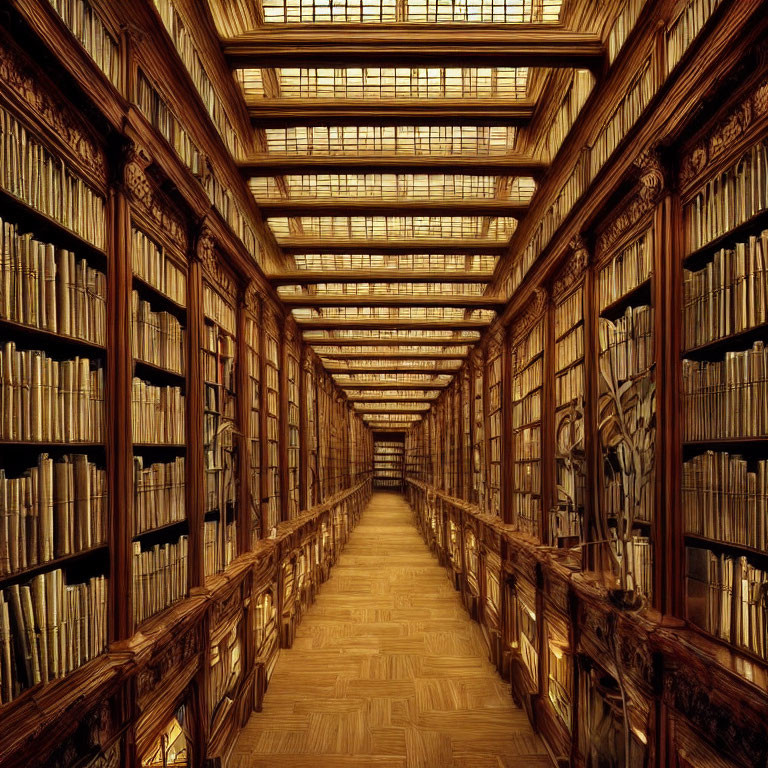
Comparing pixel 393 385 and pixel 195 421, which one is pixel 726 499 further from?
pixel 393 385

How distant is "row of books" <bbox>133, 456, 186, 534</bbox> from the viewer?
2816mm

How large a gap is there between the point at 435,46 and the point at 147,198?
65.7 inches

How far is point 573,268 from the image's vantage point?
13.5 ft

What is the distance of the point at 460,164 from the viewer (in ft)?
14.3

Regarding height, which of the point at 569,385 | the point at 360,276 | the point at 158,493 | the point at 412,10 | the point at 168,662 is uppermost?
the point at 412,10

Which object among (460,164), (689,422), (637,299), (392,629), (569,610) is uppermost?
(460,164)

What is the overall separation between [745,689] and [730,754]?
368 millimetres

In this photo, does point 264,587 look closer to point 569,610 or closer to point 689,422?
point 569,610

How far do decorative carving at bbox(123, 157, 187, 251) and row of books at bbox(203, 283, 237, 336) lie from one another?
1.90 ft

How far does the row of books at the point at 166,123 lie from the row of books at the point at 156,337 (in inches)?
33.9

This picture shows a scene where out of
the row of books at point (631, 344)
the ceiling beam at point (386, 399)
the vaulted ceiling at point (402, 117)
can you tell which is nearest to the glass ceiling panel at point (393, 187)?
the vaulted ceiling at point (402, 117)

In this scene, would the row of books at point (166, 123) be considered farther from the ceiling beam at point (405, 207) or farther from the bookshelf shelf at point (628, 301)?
the bookshelf shelf at point (628, 301)

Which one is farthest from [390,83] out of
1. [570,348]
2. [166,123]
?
[570,348]

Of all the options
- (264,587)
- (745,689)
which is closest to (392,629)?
(264,587)
